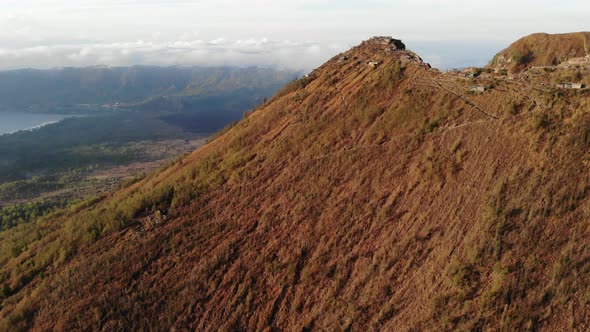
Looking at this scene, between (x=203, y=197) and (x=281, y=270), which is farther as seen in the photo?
(x=203, y=197)

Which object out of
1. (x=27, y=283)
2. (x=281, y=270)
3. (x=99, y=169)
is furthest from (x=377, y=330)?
(x=99, y=169)

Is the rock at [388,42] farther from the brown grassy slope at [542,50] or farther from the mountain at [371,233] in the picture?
the brown grassy slope at [542,50]

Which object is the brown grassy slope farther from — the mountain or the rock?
the mountain

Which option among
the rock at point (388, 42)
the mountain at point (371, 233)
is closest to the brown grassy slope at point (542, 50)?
the rock at point (388, 42)

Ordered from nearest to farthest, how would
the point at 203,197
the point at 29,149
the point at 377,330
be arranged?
1. the point at 377,330
2. the point at 203,197
3. the point at 29,149

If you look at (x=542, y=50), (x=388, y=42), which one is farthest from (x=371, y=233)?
(x=542, y=50)

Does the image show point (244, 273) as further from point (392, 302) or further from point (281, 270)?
point (392, 302)
